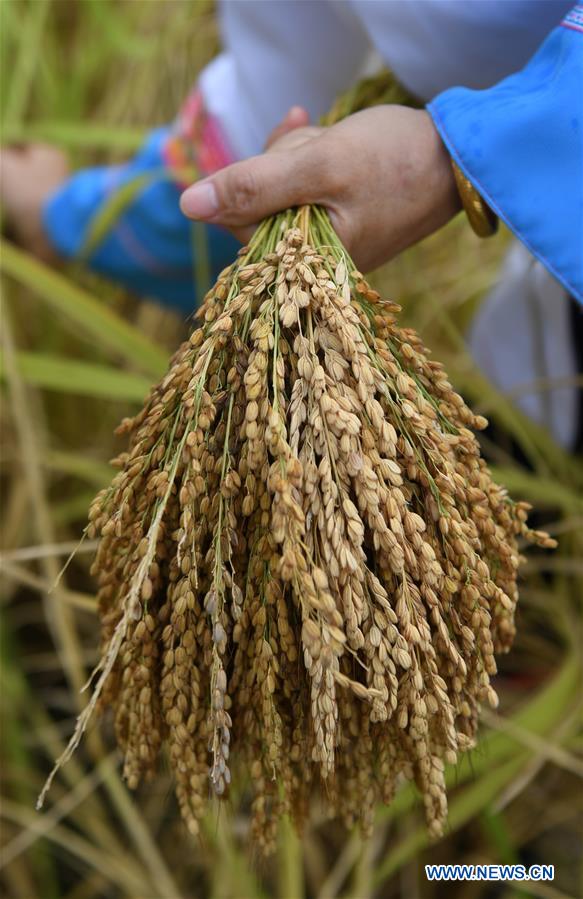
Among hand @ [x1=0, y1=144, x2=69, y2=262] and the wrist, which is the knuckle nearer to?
the wrist

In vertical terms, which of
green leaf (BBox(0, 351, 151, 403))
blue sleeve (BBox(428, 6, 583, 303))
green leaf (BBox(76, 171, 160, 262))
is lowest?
blue sleeve (BBox(428, 6, 583, 303))

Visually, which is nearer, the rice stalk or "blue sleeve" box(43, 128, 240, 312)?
the rice stalk

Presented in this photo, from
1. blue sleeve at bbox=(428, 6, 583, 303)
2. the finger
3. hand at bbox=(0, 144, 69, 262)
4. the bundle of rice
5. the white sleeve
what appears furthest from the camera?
hand at bbox=(0, 144, 69, 262)

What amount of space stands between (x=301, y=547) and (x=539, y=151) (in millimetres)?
390

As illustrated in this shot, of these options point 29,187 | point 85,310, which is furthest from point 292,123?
point 29,187

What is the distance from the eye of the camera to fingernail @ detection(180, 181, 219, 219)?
0.75 metres

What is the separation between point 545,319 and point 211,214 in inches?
29.7

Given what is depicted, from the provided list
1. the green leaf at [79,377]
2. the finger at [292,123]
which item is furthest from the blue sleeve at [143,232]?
the finger at [292,123]

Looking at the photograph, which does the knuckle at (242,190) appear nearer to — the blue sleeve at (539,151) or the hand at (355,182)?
the hand at (355,182)

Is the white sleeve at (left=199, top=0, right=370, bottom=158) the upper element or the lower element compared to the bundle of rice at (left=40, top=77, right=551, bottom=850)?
upper

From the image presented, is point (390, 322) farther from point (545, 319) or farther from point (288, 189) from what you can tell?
point (545, 319)

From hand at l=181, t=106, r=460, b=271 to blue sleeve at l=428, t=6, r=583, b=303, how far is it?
1.4 inches

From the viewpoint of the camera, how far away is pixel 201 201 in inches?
29.6

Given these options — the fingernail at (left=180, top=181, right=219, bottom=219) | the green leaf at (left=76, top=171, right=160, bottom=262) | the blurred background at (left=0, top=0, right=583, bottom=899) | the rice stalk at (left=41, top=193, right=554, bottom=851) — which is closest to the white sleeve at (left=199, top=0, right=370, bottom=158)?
the green leaf at (left=76, top=171, right=160, bottom=262)
